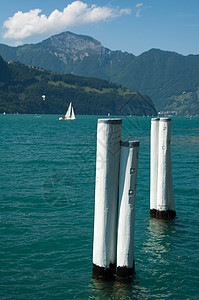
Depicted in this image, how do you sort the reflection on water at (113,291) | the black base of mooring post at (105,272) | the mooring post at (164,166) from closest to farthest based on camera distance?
1. the black base of mooring post at (105,272)
2. the reflection on water at (113,291)
3. the mooring post at (164,166)

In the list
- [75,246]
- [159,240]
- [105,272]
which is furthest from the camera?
[159,240]

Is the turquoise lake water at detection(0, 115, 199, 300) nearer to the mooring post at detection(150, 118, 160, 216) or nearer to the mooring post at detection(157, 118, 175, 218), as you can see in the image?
the mooring post at detection(150, 118, 160, 216)

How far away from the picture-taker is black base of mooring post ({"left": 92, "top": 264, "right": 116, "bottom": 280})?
32.6 ft

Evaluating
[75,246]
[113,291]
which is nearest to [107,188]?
[113,291]

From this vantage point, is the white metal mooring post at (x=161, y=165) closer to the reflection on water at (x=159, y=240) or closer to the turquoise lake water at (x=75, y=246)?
the reflection on water at (x=159, y=240)

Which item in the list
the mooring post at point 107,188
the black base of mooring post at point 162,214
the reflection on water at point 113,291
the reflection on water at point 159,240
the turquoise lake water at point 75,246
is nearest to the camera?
the mooring post at point 107,188

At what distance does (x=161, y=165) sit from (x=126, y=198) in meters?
6.18

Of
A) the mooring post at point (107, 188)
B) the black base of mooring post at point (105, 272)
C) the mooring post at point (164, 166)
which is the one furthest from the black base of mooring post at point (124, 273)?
the mooring post at point (164, 166)

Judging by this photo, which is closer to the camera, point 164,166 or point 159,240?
point 159,240

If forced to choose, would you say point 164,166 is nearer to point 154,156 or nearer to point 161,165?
point 161,165

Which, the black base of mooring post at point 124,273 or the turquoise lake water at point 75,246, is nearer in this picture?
the black base of mooring post at point 124,273

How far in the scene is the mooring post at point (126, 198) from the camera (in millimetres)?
9367

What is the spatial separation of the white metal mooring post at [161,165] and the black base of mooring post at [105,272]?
18.7ft

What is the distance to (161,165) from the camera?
15297mm
